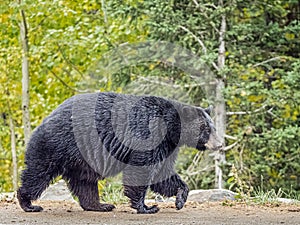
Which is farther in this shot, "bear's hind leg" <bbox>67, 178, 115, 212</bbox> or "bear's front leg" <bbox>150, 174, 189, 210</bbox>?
"bear's hind leg" <bbox>67, 178, 115, 212</bbox>

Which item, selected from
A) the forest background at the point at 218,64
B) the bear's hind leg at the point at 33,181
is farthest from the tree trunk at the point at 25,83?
the bear's hind leg at the point at 33,181

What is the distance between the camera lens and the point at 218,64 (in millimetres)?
12062

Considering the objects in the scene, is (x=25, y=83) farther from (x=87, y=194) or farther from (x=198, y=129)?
(x=198, y=129)

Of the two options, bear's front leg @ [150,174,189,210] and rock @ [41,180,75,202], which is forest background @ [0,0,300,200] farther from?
bear's front leg @ [150,174,189,210]

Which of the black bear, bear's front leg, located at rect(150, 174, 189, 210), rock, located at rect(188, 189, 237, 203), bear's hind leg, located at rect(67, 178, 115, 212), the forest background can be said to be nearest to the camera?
the black bear

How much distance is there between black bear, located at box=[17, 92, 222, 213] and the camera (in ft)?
20.7

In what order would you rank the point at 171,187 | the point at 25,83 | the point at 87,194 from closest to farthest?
the point at 171,187 < the point at 87,194 < the point at 25,83

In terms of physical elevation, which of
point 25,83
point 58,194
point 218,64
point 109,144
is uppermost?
point 218,64

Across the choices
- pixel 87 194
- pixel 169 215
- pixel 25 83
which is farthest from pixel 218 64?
pixel 169 215

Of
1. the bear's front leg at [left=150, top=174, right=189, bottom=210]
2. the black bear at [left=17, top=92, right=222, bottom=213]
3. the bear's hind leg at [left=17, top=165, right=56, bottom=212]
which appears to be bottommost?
the bear's front leg at [left=150, top=174, right=189, bottom=210]

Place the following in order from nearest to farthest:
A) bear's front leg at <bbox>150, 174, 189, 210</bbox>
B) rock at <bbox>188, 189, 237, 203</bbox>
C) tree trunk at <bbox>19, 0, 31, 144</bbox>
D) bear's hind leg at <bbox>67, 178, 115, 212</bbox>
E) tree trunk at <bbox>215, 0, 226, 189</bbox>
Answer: bear's front leg at <bbox>150, 174, 189, 210</bbox>, bear's hind leg at <bbox>67, 178, 115, 212</bbox>, rock at <bbox>188, 189, 237, 203</bbox>, tree trunk at <bbox>19, 0, 31, 144</bbox>, tree trunk at <bbox>215, 0, 226, 189</bbox>

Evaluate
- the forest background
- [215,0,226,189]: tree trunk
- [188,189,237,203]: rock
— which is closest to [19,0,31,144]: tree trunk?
the forest background

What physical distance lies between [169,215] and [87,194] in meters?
1.08

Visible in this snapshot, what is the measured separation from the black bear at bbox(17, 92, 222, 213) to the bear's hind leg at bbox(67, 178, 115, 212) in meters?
0.22
